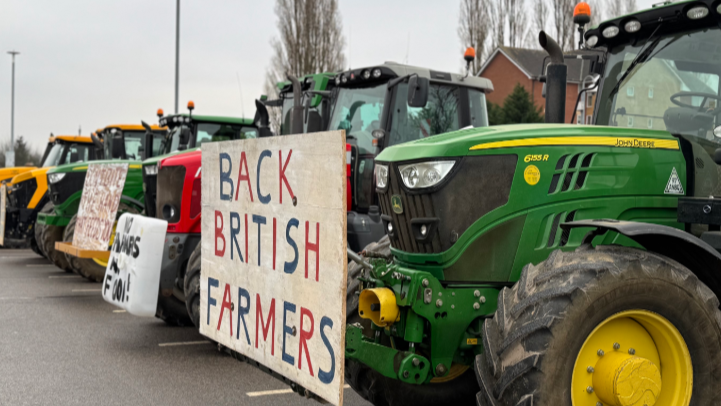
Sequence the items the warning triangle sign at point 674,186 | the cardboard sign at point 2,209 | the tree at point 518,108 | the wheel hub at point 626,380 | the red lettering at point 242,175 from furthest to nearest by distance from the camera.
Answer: the tree at point 518,108 → the cardboard sign at point 2,209 → the warning triangle sign at point 674,186 → the red lettering at point 242,175 → the wheel hub at point 626,380

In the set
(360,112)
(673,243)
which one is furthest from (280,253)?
(360,112)

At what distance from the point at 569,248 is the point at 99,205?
21.2 ft

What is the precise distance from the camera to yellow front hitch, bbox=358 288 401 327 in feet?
11.8

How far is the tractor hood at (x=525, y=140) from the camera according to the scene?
12.0 ft

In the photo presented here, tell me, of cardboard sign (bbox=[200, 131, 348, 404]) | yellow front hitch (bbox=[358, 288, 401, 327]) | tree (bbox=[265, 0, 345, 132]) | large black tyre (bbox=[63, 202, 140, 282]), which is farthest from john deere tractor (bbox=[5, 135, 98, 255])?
tree (bbox=[265, 0, 345, 132])

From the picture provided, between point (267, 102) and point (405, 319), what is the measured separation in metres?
6.00

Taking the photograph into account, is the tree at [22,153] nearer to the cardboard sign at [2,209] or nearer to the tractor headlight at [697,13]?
the cardboard sign at [2,209]

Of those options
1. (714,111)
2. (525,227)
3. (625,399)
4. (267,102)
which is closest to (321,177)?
(525,227)

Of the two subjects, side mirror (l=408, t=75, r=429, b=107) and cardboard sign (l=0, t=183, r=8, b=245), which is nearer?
side mirror (l=408, t=75, r=429, b=107)

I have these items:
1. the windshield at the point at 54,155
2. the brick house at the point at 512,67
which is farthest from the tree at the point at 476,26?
the windshield at the point at 54,155

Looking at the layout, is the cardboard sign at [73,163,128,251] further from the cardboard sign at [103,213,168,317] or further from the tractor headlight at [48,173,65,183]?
the tractor headlight at [48,173,65,183]

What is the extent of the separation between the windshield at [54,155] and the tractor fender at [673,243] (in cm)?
1480

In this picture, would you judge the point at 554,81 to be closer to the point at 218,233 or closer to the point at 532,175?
the point at 532,175

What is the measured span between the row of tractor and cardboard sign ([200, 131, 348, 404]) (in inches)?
13.3
